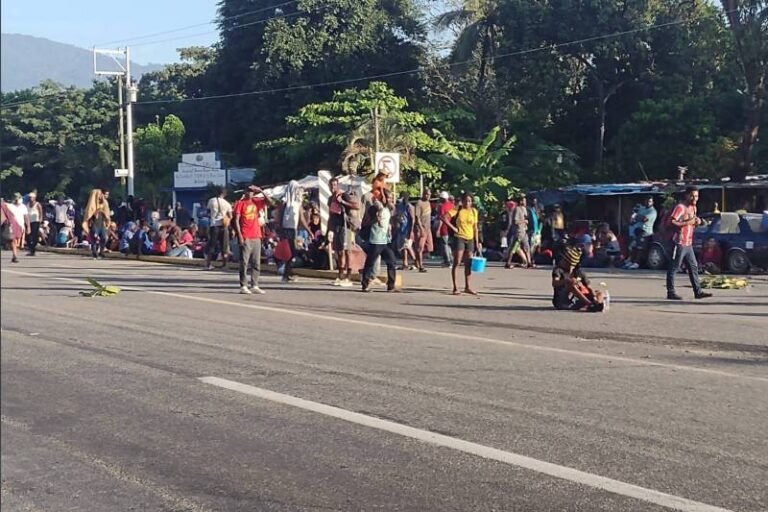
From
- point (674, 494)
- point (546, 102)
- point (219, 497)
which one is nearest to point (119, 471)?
point (219, 497)

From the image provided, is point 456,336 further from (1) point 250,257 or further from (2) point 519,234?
(2) point 519,234

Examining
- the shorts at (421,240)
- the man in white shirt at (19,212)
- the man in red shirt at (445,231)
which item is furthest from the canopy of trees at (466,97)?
the shorts at (421,240)

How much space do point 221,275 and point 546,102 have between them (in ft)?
76.3

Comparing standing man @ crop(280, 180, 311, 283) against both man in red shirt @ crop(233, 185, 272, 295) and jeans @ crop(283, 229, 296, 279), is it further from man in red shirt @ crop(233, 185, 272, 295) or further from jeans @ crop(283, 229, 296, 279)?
man in red shirt @ crop(233, 185, 272, 295)

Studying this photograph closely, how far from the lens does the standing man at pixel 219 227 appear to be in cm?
2266

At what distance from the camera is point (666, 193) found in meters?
27.2

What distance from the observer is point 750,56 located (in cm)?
3177

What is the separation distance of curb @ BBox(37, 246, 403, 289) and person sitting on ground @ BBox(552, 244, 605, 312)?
409 centimetres

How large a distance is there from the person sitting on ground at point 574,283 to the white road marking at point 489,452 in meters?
7.08

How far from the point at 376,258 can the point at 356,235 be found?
2600 mm

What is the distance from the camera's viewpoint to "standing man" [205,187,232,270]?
22656 mm

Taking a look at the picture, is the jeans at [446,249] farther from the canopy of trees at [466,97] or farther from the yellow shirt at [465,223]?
the canopy of trees at [466,97]

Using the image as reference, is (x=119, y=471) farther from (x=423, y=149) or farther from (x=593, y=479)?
(x=423, y=149)

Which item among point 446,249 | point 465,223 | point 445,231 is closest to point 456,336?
point 465,223
